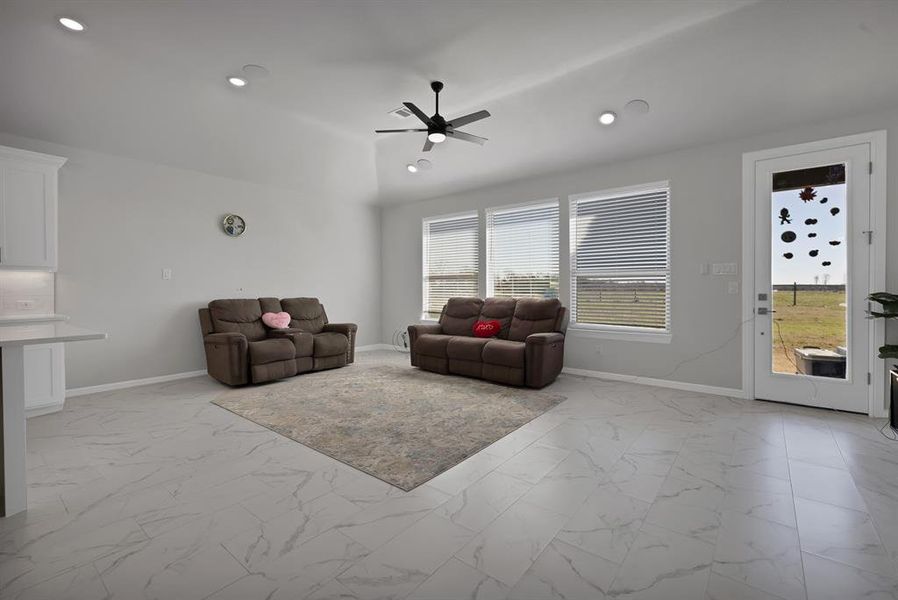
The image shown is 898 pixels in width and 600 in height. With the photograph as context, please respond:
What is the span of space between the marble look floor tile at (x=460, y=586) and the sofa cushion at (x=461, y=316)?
4.10 metres

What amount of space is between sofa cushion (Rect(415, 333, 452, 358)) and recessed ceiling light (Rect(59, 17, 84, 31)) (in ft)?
14.4

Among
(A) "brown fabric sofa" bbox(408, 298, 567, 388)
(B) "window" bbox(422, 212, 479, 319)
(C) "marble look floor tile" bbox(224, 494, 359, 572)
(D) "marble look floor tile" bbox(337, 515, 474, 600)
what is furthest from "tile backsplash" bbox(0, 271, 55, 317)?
(B) "window" bbox(422, 212, 479, 319)

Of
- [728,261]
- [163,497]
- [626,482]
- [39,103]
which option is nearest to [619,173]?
[728,261]

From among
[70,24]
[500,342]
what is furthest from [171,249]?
[500,342]

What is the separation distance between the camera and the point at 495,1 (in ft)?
9.34

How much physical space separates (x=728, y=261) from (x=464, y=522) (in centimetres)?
394

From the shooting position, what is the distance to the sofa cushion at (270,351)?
4.68m

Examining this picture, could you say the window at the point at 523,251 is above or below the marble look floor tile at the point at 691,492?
above

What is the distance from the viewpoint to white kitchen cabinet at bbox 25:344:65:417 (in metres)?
3.62

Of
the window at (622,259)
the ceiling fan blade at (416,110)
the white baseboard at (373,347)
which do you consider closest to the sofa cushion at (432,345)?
the window at (622,259)

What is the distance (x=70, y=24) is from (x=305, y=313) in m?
3.82

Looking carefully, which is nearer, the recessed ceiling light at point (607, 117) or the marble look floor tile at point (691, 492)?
the marble look floor tile at point (691, 492)

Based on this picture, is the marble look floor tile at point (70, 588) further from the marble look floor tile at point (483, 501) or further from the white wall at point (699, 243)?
the white wall at point (699, 243)

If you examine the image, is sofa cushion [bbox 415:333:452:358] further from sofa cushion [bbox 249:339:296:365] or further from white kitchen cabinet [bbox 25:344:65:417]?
white kitchen cabinet [bbox 25:344:65:417]
